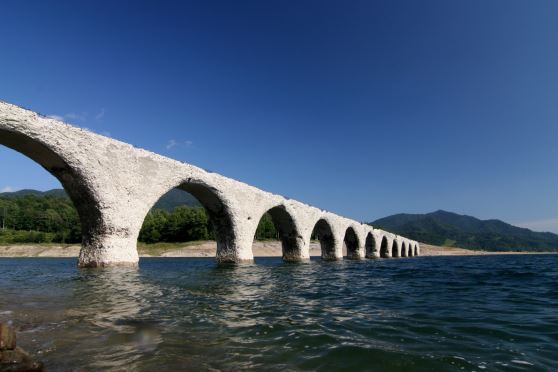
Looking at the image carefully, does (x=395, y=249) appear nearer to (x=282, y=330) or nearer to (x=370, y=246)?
(x=370, y=246)

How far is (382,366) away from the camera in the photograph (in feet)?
10.5

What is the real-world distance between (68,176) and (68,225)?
232 feet

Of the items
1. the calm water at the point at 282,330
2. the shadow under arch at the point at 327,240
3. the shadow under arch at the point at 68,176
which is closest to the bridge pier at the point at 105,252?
the shadow under arch at the point at 68,176

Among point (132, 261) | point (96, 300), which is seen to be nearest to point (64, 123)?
point (132, 261)

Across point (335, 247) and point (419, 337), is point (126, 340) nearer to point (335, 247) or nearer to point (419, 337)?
point (419, 337)

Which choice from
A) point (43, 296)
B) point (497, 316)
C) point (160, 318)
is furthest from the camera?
point (43, 296)

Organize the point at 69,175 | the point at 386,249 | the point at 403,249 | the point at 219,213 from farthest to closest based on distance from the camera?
the point at 403,249 → the point at 386,249 → the point at 219,213 → the point at 69,175

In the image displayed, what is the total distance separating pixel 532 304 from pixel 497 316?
1920mm

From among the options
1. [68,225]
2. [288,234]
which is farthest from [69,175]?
[68,225]

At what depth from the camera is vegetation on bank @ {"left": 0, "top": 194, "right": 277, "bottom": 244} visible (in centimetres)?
6045

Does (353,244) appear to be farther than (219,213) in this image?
Yes

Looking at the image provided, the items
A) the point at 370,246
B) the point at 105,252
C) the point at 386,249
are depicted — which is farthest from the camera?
the point at 386,249

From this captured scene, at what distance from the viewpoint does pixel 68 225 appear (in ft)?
238

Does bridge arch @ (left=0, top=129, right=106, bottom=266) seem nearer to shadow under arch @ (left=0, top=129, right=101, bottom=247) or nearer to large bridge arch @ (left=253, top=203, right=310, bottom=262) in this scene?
shadow under arch @ (left=0, top=129, right=101, bottom=247)
